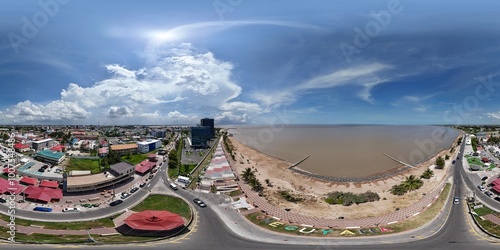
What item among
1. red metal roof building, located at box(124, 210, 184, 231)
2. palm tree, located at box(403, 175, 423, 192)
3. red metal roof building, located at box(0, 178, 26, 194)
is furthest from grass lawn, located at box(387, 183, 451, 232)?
red metal roof building, located at box(0, 178, 26, 194)

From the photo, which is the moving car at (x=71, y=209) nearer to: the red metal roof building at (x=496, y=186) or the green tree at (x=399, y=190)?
the green tree at (x=399, y=190)

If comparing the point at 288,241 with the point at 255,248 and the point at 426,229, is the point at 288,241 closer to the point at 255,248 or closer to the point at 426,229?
A: the point at 255,248

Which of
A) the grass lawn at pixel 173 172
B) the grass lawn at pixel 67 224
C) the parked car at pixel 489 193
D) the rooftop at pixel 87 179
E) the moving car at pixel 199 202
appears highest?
the rooftop at pixel 87 179

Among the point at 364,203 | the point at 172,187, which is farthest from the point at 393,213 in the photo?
the point at 172,187

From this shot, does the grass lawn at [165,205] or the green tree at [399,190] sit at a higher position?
the green tree at [399,190]

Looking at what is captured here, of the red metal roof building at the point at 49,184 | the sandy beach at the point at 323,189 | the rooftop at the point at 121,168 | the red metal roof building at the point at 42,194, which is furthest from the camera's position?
the rooftop at the point at 121,168

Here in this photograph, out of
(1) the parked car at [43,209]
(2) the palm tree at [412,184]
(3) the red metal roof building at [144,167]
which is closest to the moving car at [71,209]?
(1) the parked car at [43,209]
